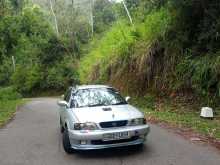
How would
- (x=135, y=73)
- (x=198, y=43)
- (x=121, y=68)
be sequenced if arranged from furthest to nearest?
(x=121, y=68) < (x=135, y=73) < (x=198, y=43)

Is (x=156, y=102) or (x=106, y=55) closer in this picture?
(x=156, y=102)

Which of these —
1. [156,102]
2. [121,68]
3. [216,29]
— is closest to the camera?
[216,29]

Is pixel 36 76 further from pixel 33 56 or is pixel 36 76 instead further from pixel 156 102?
pixel 156 102

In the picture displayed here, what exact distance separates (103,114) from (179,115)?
533 centimetres

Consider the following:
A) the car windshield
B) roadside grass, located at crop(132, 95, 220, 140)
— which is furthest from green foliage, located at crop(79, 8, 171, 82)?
the car windshield

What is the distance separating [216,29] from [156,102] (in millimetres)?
4262

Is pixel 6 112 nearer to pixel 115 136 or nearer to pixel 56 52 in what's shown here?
pixel 115 136

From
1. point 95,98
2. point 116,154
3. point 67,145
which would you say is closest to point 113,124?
point 116,154

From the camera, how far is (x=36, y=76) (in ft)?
167

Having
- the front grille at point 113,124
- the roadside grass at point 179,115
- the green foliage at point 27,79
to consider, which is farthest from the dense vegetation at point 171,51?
the green foliage at point 27,79

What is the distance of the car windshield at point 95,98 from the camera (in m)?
8.67

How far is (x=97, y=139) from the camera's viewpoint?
7.20 metres

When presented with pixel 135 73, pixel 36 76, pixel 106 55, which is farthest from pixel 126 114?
pixel 36 76

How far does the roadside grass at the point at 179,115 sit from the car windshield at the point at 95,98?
2.52 metres
